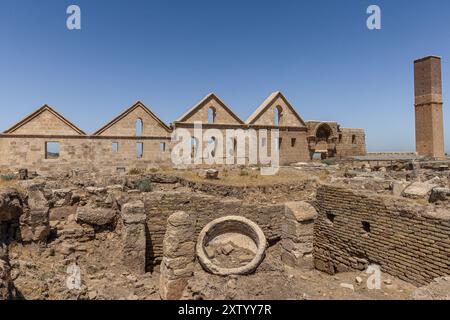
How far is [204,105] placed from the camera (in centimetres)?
2266

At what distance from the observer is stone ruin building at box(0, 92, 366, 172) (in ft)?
61.3

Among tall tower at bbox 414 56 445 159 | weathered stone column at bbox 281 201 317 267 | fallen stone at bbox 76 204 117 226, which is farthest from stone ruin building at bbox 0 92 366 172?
weathered stone column at bbox 281 201 317 267

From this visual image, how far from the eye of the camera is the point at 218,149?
2317 cm

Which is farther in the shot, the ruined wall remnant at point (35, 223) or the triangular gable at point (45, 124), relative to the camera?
the triangular gable at point (45, 124)

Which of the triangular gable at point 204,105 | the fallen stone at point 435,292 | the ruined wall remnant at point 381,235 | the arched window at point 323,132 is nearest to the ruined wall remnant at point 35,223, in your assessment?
the fallen stone at point 435,292

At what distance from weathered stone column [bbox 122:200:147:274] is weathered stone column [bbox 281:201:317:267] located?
4.96 metres

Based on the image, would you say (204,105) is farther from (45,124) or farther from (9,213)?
(9,213)

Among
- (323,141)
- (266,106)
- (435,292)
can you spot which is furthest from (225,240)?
(323,141)

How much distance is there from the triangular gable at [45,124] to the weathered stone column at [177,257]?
15174 mm

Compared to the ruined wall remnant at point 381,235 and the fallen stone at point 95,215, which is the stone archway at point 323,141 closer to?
the ruined wall remnant at point 381,235

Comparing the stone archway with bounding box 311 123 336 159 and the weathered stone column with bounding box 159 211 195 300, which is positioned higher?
the stone archway with bounding box 311 123 336 159

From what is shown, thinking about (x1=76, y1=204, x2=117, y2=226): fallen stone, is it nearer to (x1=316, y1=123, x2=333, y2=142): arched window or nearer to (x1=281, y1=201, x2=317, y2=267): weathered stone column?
(x1=281, y1=201, x2=317, y2=267): weathered stone column

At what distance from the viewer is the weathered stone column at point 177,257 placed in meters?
7.51
